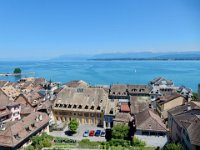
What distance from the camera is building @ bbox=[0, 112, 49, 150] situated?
35.9 m

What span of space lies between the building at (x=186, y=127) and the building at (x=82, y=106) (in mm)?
19296

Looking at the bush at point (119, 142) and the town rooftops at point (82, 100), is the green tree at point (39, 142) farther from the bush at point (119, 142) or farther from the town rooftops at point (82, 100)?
the town rooftops at point (82, 100)

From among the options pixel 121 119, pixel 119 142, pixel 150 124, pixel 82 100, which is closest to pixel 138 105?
pixel 121 119

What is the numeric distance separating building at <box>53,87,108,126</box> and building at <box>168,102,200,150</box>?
63.3ft

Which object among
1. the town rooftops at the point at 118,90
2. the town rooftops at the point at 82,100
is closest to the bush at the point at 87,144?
the town rooftops at the point at 82,100

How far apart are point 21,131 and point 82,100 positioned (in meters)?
23.1

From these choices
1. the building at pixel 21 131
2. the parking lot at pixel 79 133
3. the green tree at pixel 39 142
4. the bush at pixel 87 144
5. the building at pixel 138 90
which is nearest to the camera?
the building at pixel 21 131

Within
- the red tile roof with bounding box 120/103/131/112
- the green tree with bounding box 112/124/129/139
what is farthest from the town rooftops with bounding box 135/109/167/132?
the red tile roof with bounding box 120/103/131/112

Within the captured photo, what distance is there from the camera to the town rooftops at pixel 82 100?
5814 cm

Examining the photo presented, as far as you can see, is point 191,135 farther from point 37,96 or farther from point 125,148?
point 37,96

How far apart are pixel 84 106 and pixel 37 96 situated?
704 inches

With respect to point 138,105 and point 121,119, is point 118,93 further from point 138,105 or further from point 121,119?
point 121,119

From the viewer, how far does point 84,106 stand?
5844cm

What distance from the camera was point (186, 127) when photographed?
34.9 m
